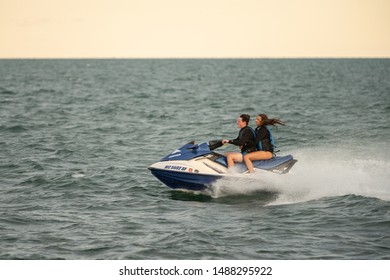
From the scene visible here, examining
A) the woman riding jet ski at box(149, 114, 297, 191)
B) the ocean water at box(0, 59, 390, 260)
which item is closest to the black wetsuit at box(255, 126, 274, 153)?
the woman riding jet ski at box(149, 114, 297, 191)

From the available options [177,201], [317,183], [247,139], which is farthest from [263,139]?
[177,201]

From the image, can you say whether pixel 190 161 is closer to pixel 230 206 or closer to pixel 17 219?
pixel 230 206

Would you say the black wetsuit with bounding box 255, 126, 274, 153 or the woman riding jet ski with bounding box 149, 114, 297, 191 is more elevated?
the black wetsuit with bounding box 255, 126, 274, 153

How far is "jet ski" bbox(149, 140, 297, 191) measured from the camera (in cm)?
1431

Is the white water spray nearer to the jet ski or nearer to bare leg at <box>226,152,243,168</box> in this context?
the jet ski

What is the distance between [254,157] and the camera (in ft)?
46.7

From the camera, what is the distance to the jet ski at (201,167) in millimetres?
14312

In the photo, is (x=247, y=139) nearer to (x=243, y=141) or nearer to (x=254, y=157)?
(x=243, y=141)

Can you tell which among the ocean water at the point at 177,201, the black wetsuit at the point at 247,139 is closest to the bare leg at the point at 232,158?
the black wetsuit at the point at 247,139

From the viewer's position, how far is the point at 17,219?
12.8m

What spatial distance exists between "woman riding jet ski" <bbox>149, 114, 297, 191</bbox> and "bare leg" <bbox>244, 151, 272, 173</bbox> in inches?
0.9

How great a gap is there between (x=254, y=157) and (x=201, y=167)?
3.95 ft
